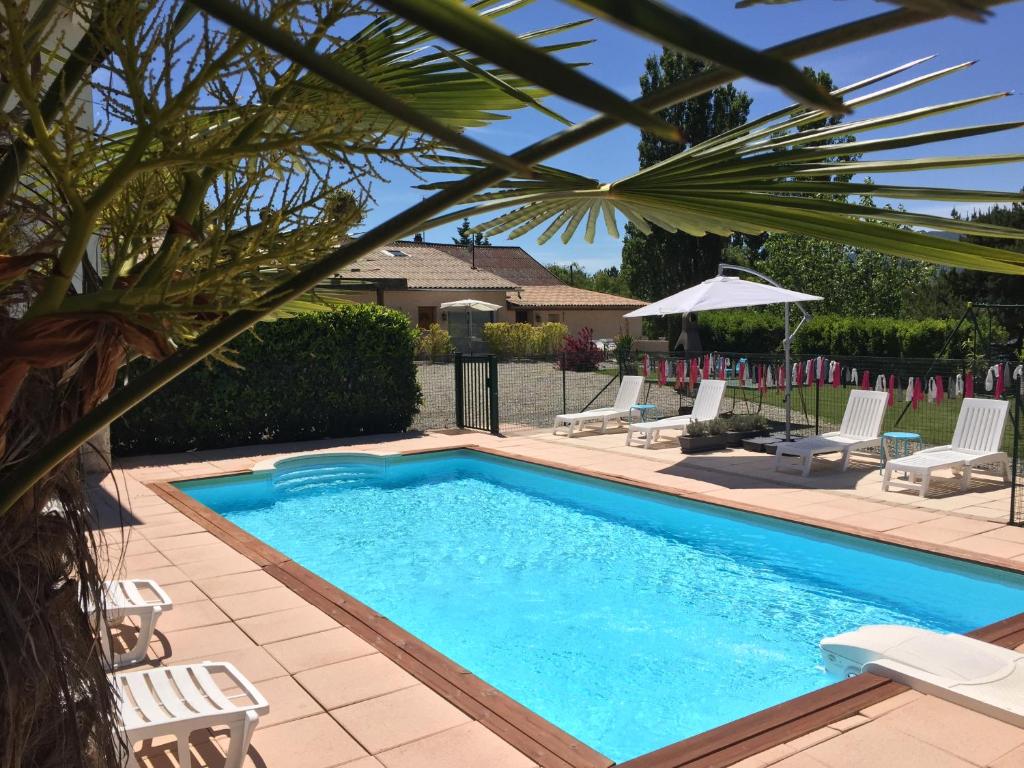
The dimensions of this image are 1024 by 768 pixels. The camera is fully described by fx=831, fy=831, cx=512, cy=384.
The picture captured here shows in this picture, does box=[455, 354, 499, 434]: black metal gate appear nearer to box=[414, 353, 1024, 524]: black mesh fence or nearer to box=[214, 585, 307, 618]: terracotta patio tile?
box=[414, 353, 1024, 524]: black mesh fence

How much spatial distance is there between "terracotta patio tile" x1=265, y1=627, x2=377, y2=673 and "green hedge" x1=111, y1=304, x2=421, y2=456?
7.49m

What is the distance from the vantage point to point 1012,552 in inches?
285

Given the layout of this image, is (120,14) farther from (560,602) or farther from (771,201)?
(560,602)

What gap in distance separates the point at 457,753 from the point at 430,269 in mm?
35482

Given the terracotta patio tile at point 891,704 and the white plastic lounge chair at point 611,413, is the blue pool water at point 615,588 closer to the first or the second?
the terracotta patio tile at point 891,704

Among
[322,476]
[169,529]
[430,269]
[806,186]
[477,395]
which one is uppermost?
[430,269]

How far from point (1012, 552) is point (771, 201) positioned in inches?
272

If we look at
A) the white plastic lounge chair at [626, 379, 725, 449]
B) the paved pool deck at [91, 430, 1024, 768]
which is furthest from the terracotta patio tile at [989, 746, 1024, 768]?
the white plastic lounge chair at [626, 379, 725, 449]

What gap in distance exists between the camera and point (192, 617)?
6.02 metres

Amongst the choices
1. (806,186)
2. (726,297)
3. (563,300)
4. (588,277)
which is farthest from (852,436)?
(588,277)

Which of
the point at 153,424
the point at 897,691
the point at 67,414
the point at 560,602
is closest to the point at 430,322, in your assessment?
the point at 153,424

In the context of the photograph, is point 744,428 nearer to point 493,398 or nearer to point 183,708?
point 493,398

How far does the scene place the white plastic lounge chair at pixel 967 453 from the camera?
31.5 feet

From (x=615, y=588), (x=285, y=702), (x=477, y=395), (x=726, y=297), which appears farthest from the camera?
(x=477, y=395)
